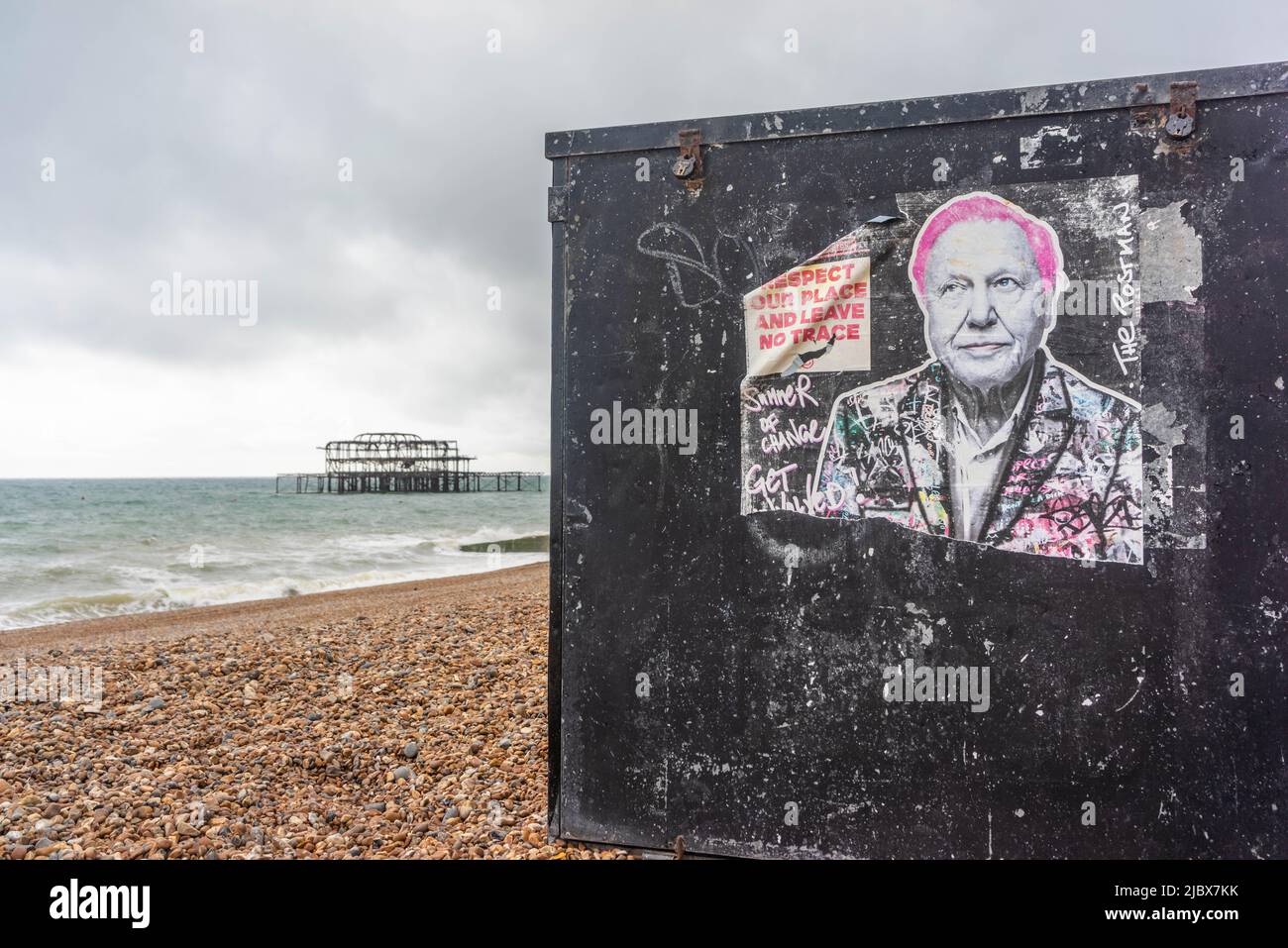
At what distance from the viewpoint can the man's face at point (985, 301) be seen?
9.15 ft

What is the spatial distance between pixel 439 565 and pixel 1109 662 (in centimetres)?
2034

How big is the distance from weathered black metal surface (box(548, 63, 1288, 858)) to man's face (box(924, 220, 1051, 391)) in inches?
4.8

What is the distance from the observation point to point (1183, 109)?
8.73ft

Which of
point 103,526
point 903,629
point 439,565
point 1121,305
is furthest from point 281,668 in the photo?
point 103,526

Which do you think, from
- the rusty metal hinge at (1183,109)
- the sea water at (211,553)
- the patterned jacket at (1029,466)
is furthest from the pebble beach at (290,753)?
the sea water at (211,553)

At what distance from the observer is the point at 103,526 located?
106ft

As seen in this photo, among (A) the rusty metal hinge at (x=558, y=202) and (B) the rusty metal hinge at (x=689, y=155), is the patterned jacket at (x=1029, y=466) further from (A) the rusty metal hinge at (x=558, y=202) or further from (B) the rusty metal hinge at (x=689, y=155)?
(A) the rusty metal hinge at (x=558, y=202)

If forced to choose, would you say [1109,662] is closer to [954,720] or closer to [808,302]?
[954,720]

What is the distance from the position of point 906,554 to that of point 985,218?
1.39 m

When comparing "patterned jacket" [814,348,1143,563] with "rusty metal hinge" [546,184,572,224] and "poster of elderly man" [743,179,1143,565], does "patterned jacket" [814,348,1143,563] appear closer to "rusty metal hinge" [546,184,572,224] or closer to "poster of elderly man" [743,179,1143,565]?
"poster of elderly man" [743,179,1143,565]

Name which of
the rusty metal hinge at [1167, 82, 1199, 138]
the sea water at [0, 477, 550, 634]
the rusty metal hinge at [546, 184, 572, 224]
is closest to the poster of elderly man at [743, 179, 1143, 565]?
the rusty metal hinge at [1167, 82, 1199, 138]

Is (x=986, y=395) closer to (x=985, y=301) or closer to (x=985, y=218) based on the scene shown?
(x=985, y=301)

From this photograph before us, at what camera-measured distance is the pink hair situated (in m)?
2.79

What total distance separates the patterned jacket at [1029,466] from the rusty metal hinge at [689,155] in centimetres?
120
